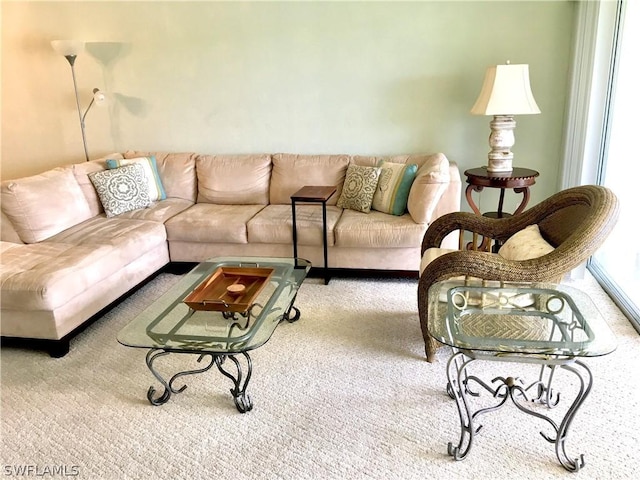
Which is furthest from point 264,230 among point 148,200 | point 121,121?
point 121,121

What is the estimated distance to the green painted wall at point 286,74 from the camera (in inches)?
151

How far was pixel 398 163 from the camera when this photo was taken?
384 cm

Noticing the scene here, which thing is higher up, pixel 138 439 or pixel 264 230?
pixel 264 230

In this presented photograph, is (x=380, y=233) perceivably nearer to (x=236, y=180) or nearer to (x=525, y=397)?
(x=236, y=180)

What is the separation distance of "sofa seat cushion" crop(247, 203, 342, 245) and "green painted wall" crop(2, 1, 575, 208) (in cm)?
87

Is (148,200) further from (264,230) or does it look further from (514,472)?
(514,472)

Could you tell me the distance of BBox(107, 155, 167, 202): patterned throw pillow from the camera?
13.4ft

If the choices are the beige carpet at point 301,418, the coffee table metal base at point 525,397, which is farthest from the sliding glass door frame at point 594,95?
the coffee table metal base at point 525,397

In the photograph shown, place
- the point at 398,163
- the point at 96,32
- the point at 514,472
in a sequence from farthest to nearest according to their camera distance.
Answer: the point at 96,32, the point at 398,163, the point at 514,472

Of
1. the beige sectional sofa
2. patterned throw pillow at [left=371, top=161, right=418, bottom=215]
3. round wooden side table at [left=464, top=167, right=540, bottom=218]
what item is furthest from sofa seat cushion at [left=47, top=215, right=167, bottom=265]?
round wooden side table at [left=464, top=167, right=540, bottom=218]

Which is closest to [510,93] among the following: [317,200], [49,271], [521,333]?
[317,200]

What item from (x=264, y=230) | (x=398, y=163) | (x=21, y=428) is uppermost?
(x=398, y=163)

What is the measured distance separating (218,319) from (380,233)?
1461 millimetres

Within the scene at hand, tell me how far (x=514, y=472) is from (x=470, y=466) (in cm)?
16
